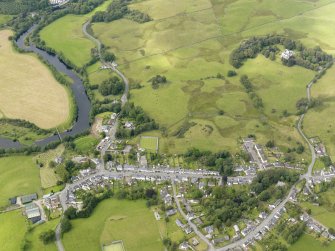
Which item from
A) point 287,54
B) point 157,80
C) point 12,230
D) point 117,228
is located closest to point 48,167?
point 12,230

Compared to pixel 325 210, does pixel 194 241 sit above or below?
above

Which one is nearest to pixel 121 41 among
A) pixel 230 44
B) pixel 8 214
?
pixel 230 44

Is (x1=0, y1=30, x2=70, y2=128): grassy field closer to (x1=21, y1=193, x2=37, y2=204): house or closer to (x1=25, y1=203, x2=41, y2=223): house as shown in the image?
(x1=21, y1=193, x2=37, y2=204): house

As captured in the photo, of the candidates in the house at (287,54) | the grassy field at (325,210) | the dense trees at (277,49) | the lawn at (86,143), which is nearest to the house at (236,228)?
the grassy field at (325,210)

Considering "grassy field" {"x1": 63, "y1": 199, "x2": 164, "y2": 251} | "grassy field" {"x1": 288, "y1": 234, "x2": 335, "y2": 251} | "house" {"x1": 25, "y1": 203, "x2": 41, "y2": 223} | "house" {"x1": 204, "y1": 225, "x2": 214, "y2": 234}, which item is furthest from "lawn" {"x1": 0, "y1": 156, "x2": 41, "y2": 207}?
"grassy field" {"x1": 288, "y1": 234, "x2": 335, "y2": 251}

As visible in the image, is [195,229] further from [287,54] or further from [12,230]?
[287,54]

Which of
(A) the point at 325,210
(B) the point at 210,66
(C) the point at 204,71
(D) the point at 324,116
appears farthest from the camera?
(B) the point at 210,66
